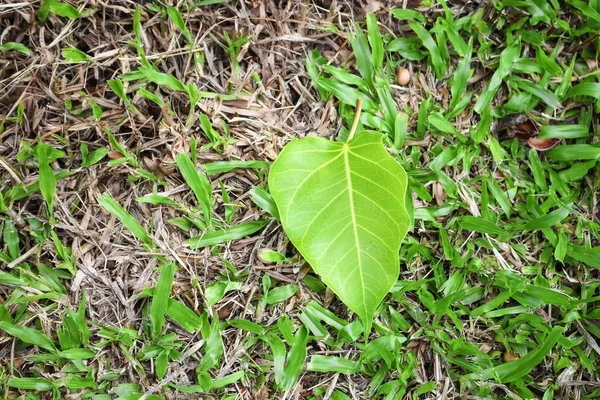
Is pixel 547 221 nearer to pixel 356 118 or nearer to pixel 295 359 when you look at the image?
pixel 356 118

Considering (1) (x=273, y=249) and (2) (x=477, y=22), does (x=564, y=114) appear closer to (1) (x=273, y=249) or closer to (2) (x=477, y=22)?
(2) (x=477, y=22)

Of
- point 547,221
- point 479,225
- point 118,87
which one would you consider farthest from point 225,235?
point 547,221

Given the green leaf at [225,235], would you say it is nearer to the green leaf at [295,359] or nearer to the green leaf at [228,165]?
the green leaf at [228,165]

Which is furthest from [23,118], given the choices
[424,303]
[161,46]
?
[424,303]

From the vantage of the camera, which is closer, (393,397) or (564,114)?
(393,397)

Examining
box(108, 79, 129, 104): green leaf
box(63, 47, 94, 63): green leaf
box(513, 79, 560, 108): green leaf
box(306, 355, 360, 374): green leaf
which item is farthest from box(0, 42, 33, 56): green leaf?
box(513, 79, 560, 108): green leaf

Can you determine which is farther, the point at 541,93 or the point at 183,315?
the point at 541,93
